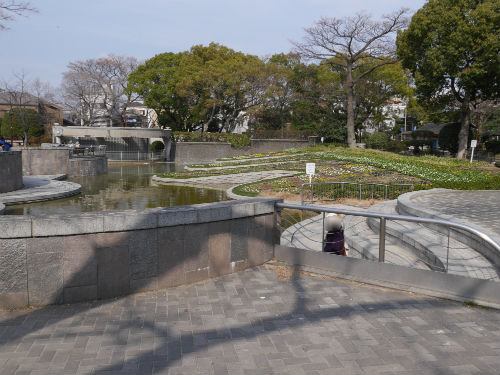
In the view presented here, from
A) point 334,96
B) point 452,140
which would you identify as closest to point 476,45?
point 452,140

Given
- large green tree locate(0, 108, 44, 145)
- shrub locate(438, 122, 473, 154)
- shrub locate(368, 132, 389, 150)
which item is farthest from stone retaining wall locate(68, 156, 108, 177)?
shrub locate(368, 132, 389, 150)

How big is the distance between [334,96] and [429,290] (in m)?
42.4

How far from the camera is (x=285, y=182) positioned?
2041 cm

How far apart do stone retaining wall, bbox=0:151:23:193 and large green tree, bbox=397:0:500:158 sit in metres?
29.1

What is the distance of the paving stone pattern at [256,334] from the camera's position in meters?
3.70

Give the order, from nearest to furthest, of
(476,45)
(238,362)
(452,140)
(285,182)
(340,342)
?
(238,362) < (340,342) < (285,182) < (476,45) < (452,140)

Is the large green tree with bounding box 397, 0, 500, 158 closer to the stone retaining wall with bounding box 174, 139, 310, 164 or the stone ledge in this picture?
the stone retaining wall with bounding box 174, 139, 310, 164

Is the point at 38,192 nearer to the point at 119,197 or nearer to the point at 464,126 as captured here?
the point at 119,197

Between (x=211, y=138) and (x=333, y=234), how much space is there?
37.3m

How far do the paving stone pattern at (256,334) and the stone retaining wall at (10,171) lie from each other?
13731 millimetres

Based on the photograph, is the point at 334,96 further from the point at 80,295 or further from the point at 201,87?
the point at 80,295

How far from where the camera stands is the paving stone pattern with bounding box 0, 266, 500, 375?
370 cm

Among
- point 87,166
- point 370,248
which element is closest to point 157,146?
point 87,166

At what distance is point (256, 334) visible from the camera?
4312 mm
